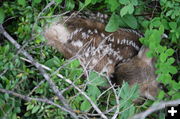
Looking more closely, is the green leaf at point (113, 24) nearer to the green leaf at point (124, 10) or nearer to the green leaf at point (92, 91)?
the green leaf at point (124, 10)

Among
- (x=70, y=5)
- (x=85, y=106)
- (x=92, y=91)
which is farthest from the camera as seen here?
(x=70, y=5)

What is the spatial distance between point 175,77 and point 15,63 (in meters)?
1.35

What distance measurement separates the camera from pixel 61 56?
3.03m

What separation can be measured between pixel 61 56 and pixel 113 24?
0.45 m

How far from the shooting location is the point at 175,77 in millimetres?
3238

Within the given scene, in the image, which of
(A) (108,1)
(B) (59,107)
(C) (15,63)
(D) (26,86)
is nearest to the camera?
(B) (59,107)

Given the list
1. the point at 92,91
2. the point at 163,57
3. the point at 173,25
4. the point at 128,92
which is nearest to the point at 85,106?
the point at 92,91

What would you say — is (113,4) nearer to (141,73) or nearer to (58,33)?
(58,33)

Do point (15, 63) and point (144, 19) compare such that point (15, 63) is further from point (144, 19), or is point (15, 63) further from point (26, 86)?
point (144, 19)

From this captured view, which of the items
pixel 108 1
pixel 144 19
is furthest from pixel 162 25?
pixel 108 1

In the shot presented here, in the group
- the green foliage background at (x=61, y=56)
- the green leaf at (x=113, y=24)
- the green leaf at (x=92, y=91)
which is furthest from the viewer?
the green leaf at (x=113, y=24)

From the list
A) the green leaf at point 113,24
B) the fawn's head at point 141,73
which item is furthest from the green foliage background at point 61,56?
the fawn's head at point 141,73

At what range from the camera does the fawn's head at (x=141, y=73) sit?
3.09 metres

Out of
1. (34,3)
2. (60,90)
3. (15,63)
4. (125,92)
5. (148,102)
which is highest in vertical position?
(34,3)
